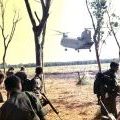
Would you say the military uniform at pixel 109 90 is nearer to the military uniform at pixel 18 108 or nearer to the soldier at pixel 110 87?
the soldier at pixel 110 87

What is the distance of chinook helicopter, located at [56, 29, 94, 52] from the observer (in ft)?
231

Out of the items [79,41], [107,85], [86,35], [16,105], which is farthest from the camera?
[79,41]

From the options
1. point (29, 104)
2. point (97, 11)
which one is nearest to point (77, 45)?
point (97, 11)

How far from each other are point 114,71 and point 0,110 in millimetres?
5800

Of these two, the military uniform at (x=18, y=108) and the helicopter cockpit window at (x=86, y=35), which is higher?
the helicopter cockpit window at (x=86, y=35)

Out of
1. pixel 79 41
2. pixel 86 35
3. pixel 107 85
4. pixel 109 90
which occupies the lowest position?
pixel 109 90

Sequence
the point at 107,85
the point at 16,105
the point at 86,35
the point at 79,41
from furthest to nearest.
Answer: the point at 79,41
the point at 86,35
the point at 107,85
the point at 16,105

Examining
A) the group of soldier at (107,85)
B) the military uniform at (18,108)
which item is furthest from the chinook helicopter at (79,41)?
the military uniform at (18,108)

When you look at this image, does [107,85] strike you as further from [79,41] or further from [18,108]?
[79,41]

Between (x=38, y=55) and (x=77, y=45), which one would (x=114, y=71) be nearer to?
(x=38, y=55)

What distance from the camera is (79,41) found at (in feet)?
243

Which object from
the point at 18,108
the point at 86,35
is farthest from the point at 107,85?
the point at 86,35

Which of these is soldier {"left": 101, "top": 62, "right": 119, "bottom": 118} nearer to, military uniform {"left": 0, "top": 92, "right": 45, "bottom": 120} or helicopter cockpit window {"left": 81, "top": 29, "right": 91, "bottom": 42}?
military uniform {"left": 0, "top": 92, "right": 45, "bottom": 120}

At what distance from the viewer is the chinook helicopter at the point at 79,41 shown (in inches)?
2769
